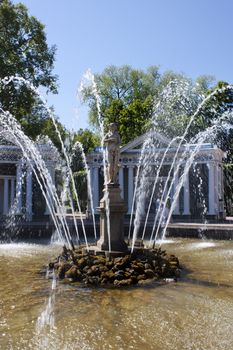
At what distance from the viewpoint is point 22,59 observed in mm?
28953

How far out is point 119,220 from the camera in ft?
34.8

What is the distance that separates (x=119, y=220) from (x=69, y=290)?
3.08 m

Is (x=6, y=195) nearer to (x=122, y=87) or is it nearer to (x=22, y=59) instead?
(x=22, y=59)

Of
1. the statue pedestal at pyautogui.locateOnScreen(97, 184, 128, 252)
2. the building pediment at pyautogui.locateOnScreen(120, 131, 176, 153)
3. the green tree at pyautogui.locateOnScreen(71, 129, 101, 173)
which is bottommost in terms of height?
the statue pedestal at pyautogui.locateOnScreen(97, 184, 128, 252)

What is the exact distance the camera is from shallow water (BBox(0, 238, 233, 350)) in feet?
16.9

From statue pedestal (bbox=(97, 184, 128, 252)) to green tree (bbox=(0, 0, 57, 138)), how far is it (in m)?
18.5

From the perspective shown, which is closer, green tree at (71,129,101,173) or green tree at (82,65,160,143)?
green tree at (82,65,160,143)

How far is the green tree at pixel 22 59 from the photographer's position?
90.4 ft

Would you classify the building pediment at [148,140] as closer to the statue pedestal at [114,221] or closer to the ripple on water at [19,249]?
the ripple on water at [19,249]

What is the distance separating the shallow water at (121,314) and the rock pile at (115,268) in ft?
1.41

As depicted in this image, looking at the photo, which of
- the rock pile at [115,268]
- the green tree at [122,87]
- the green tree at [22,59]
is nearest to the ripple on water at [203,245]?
the rock pile at [115,268]

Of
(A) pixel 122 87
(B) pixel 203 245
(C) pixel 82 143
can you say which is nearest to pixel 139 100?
(A) pixel 122 87

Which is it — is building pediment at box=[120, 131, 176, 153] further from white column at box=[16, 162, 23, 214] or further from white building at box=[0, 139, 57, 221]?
white column at box=[16, 162, 23, 214]

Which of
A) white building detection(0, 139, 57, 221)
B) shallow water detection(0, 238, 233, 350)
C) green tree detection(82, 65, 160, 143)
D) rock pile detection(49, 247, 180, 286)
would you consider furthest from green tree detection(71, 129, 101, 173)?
shallow water detection(0, 238, 233, 350)
